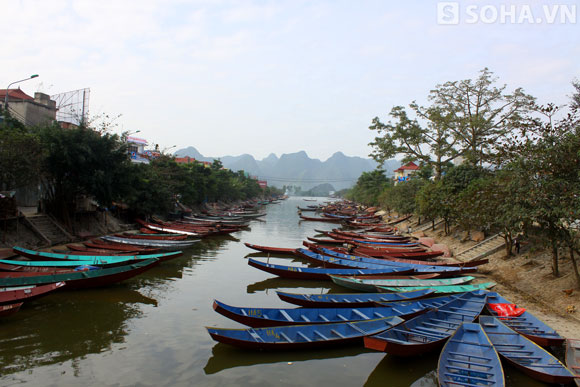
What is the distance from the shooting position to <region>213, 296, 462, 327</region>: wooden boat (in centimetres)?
874

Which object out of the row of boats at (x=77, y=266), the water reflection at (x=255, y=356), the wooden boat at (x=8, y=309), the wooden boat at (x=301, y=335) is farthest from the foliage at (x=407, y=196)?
the wooden boat at (x=8, y=309)

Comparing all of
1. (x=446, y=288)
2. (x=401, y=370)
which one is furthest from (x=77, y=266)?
(x=446, y=288)

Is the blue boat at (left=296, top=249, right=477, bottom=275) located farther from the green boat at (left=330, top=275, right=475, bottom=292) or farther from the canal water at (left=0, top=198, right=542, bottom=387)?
the canal water at (left=0, top=198, right=542, bottom=387)

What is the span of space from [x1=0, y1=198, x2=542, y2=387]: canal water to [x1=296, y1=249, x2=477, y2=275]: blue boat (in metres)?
5.30

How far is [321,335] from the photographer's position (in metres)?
8.55

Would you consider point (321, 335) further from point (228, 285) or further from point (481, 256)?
point (481, 256)

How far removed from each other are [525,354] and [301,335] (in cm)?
483

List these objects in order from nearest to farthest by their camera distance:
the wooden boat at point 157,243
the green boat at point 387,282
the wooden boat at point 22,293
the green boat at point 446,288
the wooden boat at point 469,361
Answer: the wooden boat at point 469,361, the wooden boat at point 22,293, the green boat at point 446,288, the green boat at point 387,282, the wooden boat at point 157,243

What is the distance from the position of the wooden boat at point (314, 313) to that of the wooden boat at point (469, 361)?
175cm

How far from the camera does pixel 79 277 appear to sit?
1217 centimetres

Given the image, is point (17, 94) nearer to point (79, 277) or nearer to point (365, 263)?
point (79, 277)

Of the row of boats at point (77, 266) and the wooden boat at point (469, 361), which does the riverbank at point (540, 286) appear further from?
the row of boats at point (77, 266)

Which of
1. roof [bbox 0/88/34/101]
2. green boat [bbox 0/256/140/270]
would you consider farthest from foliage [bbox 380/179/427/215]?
roof [bbox 0/88/34/101]

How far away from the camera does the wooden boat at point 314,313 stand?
28.7 ft
